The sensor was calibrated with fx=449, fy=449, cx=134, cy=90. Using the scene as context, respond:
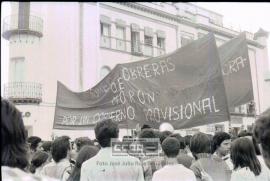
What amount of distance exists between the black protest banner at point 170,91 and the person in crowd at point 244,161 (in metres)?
1.59

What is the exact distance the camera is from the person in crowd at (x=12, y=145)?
5.55 feet

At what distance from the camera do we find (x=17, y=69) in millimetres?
18391

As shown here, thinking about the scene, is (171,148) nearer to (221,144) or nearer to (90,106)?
(221,144)

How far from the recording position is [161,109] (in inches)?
236

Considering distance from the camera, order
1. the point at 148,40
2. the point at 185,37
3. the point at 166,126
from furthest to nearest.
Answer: the point at 185,37 → the point at 148,40 → the point at 166,126

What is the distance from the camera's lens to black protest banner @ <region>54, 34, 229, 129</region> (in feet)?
18.0

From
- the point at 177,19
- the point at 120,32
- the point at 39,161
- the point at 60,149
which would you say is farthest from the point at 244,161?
the point at 177,19

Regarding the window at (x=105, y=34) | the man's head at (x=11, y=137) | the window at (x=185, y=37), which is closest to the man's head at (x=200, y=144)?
the man's head at (x=11, y=137)

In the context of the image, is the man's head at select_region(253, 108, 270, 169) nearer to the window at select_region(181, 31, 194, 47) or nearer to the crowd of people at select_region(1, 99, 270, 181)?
the crowd of people at select_region(1, 99, 270, 181)

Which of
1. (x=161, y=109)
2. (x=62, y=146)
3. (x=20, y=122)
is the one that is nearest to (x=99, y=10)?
(x=161, y=109)

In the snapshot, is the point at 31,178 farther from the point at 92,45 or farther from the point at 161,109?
the point at 92,45

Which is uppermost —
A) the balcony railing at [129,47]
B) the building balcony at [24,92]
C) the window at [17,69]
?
the balcony railing at [129,47]

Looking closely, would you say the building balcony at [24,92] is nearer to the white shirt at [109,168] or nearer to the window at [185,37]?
the window at [185,37]

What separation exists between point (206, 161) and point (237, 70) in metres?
2.38
